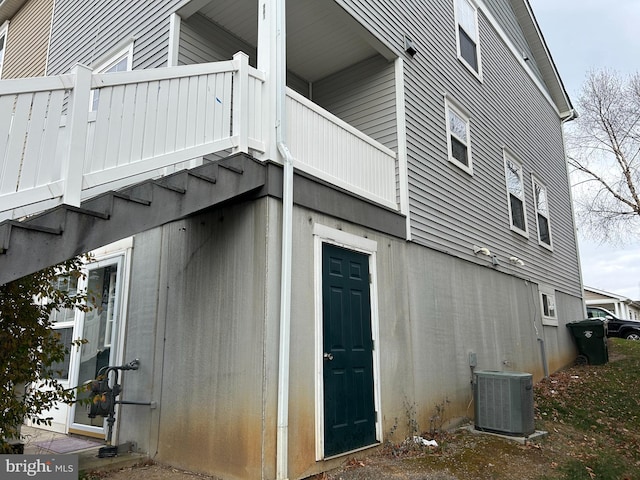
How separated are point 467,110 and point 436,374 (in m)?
5.29

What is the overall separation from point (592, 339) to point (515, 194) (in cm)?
450

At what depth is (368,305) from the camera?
19.2ft

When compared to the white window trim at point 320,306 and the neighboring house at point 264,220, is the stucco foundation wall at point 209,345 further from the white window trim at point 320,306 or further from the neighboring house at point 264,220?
the white window trim at point 320,306

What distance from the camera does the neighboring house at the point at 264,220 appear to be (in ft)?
11.6

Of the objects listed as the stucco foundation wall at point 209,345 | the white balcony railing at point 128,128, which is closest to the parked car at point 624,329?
the white balcony railing at point 128,128

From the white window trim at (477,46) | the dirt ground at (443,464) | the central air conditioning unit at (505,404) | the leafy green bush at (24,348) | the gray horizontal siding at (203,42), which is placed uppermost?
the white window trim at (477,46)

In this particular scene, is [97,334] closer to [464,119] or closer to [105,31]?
[105,31]

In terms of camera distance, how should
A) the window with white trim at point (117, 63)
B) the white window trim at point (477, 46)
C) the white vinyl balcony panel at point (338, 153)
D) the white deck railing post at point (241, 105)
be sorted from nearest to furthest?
the white deck railing post at point (241, 105)
the white vinyl balcony panel at point (338, 153)
the window with white trim at point (117, 63)
the white window trim at point (477, 46)

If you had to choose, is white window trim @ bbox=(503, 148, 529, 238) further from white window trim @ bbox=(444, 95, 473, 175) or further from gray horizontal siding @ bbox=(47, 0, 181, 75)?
gray horizontal siding @ bbox=(47, 0, 181, 75)

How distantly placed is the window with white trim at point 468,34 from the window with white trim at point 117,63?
609 cm

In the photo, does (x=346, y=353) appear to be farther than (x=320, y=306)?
Yes

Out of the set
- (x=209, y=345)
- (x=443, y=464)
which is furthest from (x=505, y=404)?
(x=209, y=345)

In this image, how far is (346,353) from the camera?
211 inches

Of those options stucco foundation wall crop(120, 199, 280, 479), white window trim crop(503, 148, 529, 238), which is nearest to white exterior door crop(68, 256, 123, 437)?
stucco foundation wall crop(120, 199, 280, 479)
